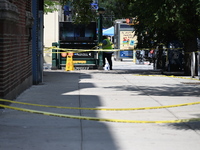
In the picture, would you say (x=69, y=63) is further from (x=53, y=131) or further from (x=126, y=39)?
(x=53, y=131)

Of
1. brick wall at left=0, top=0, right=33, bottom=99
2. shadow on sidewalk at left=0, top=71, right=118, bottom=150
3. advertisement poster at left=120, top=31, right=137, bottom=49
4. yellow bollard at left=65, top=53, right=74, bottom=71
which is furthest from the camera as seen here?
advertisement poster at left=120, top=31, right=137, bottom=49

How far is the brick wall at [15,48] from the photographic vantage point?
12.4m

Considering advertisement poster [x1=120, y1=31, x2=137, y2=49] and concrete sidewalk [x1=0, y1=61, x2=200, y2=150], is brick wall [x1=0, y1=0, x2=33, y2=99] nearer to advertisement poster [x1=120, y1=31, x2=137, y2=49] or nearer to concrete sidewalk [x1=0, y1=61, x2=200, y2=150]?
concrete sidewalk [x1=0, y1=61, x2=200, y2=150]

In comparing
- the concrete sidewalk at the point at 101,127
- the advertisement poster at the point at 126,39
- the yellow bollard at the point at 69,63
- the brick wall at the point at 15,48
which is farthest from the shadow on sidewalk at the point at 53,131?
the advertisement poster at the point at 126,39

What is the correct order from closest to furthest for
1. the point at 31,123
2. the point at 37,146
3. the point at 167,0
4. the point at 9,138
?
1. the point at 37,146
2. the point at 9,138
3. the point at 31,123
4. the point at 167,0

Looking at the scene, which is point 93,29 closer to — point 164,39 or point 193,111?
point 164,39

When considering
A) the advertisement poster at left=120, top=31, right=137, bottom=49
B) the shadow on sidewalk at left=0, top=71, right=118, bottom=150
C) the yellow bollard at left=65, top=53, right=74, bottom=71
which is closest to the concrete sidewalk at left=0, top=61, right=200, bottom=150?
the shadow on sidewalk at left=0, top=71, right=118, bottom=150

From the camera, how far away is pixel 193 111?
12367mm

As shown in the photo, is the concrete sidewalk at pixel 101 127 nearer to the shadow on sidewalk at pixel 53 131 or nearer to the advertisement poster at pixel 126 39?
the shadow on sidewalk at pixel 53 131

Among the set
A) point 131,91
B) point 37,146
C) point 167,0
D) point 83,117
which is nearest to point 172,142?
point 37,146

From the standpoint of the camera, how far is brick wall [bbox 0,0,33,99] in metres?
12.4

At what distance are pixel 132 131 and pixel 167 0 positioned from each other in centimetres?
1204

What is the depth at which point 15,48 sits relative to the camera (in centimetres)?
1474

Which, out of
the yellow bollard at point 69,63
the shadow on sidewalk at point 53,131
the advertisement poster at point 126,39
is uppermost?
the advertisement poster at point 126,39
